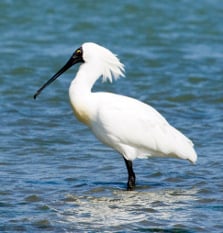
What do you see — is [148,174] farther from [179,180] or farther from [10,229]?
[10,229]

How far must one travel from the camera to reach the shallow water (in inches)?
368

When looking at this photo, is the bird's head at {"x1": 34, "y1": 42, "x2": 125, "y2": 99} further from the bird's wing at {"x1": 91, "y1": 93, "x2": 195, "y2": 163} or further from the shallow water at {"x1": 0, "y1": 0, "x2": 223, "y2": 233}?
the shallow water at {"x1": 0, "y1": 0, "x2": 223, "y2": 233}

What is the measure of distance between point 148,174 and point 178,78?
6594mm

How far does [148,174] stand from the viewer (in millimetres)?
11273

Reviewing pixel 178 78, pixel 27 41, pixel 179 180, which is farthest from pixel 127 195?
pixel 27 41

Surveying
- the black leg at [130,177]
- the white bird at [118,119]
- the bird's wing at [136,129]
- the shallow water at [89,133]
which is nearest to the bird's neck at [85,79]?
the white bird at [118,119]

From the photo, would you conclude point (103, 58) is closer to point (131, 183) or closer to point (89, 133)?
point (131, 183)

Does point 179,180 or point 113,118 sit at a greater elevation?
point 113,118

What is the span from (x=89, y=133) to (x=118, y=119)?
110 inches

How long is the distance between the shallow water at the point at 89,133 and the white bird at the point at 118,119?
0.37 m

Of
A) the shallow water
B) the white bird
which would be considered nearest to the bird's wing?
the white bird

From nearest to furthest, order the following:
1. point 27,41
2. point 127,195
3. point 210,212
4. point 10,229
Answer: point 10,229 → point 210,212 → point 127,195 → point 27,41

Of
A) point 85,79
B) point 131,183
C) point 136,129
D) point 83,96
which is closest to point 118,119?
point 136,129

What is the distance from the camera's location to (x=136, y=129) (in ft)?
35.4
